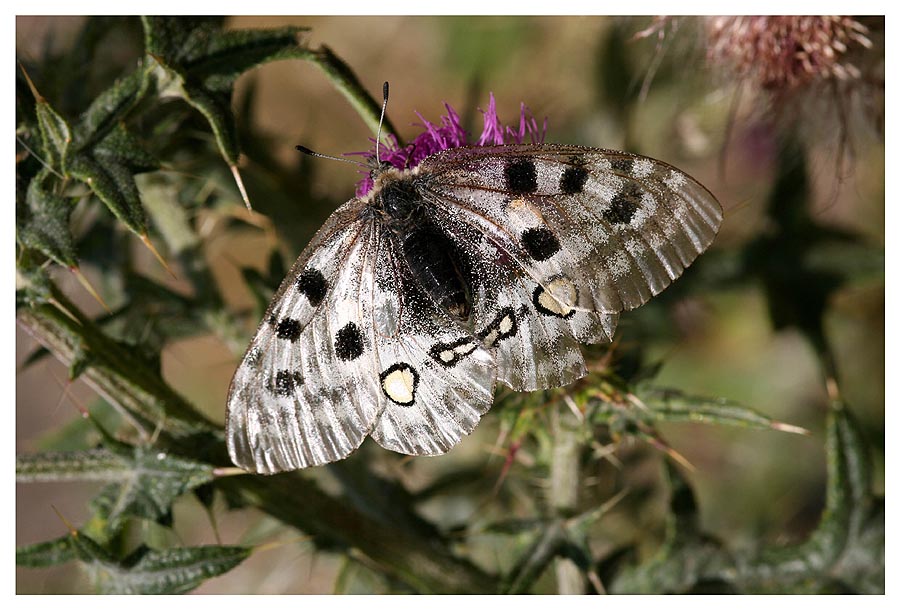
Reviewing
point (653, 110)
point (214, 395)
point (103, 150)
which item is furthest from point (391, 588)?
point (214, 395)

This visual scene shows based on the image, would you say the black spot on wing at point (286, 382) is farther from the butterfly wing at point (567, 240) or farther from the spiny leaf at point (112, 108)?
the spiny leaf at point (112, 108)

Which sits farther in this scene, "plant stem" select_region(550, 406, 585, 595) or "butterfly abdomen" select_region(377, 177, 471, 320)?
"plant stem" select_region(550, 406, 585, 595)

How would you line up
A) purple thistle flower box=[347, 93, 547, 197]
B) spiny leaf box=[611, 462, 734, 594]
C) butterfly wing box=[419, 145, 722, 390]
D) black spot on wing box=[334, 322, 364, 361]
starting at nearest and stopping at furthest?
butterfly wing box=[419, 145, 722, 390] → black spot on wing box=[334, 322, 364, 361] → purple thistle flower box=[347, 93, 547, 197] → spiny leaf box=[611, 462, 734, 594]

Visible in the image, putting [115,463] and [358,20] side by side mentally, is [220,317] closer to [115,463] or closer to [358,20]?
[115,463]

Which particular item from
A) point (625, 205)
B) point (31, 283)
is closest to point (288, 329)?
point (31, 283)

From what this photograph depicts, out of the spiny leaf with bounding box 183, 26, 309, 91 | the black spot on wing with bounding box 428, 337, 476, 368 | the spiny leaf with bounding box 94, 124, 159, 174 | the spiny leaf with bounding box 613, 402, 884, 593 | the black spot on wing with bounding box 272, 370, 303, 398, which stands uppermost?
the spiny leaf with bounding box 183, 26, 309, 91

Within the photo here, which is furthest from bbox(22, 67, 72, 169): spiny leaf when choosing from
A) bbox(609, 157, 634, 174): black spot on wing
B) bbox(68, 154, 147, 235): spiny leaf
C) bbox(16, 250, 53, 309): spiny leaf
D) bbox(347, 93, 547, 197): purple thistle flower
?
bbox(609, 157, 634, 174): black spot on wing

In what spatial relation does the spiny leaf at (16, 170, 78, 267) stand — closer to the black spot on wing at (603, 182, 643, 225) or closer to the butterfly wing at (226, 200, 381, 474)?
the butterfly wing at (226, 200, 381, 474)

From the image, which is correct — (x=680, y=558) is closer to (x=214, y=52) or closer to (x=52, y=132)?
(x=214, y=52)

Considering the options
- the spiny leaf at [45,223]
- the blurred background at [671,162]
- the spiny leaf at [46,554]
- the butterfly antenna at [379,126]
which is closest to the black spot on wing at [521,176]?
the butterfly antenna at [379,126]
